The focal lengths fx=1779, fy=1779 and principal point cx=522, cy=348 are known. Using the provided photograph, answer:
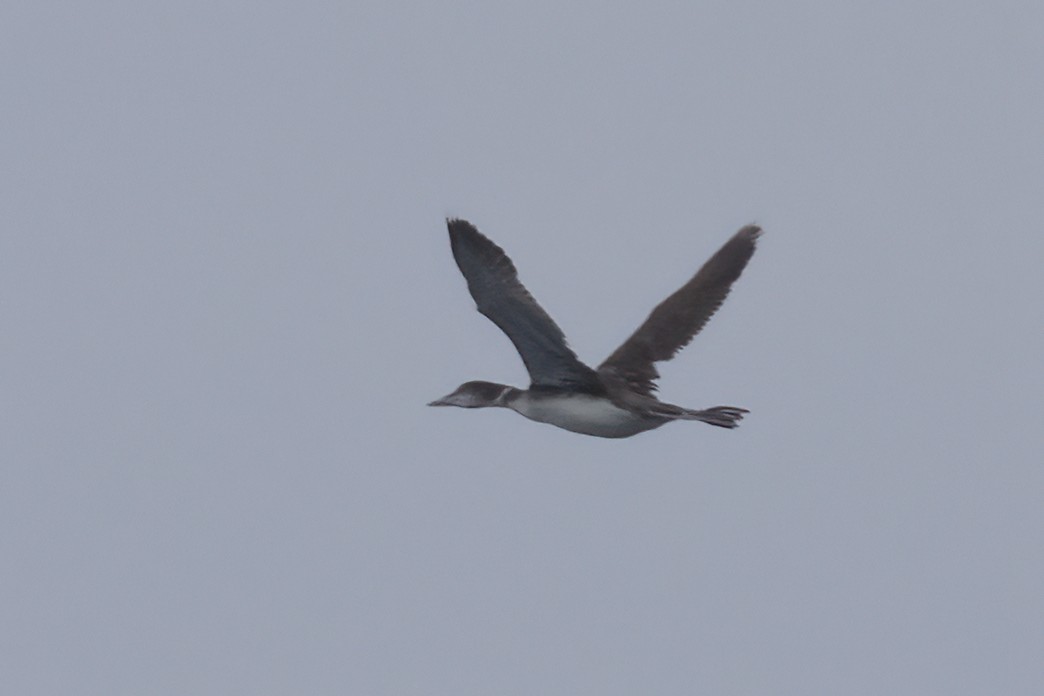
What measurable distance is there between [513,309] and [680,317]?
358 centimetres

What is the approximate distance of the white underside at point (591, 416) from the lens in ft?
52.9

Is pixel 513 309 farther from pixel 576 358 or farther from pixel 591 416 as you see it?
pixel 591 416

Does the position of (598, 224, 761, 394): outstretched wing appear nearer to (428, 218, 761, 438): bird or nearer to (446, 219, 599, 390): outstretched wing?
(428, 218, 761, 438): bird

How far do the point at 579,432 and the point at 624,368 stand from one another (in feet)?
4.88

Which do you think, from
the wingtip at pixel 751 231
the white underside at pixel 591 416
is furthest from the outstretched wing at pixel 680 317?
the white underside at pixel 591 416

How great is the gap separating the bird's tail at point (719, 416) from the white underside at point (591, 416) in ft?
1.32

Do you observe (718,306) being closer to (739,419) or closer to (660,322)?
(660,322)

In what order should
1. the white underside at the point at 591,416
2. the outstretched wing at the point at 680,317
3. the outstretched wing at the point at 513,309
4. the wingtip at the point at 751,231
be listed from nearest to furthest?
1. the outstretched wing at the point at 513,309
2. the white underside at the point at 591,416
3. the outstretched wing at the point at 680,317
4. the wingtip at the point at 751,231

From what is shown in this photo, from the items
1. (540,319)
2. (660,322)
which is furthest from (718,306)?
(540,319)

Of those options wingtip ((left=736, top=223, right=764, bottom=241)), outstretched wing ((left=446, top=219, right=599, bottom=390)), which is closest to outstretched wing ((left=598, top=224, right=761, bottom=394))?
wingtip ((left=736, top=223, right=764, bottom=241))

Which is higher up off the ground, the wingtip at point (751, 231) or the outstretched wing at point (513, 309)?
the wingtip at point (751, 231)

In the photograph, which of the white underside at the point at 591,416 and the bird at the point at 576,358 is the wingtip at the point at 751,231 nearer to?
the bird at the point at 576,358

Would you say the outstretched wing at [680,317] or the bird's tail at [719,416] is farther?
the outstretched wing at [680,317]

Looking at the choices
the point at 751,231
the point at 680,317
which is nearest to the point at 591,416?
the point at 680,317
